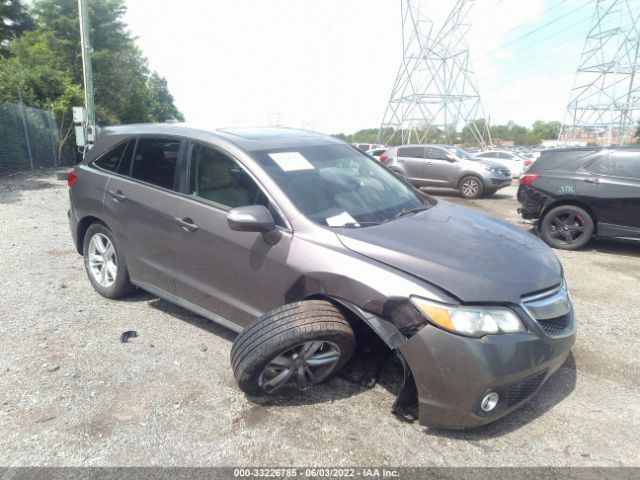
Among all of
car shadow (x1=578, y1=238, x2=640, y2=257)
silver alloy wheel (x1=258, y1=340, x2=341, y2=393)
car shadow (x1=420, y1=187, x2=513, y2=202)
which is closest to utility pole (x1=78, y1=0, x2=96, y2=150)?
car shadow (x1=420, y1=187, x2=513, y2=202)

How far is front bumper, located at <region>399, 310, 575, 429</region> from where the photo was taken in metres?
2.31

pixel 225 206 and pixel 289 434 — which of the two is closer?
pixel 289 434

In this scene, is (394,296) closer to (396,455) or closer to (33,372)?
(396,455)

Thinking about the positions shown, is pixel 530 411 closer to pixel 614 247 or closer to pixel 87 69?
pixel 614 247

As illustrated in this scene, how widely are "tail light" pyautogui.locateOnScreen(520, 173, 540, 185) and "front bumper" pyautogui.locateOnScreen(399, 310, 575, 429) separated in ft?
18.3

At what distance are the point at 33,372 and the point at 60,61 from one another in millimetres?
29888

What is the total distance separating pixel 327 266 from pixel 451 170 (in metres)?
12.7

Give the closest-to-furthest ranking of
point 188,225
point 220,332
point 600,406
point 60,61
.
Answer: point 600,406 < point 188,225 < point 220,332 < point 60,61

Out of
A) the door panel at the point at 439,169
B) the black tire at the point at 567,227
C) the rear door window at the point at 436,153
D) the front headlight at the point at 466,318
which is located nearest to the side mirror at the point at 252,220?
the front headlight at the point at 466,318

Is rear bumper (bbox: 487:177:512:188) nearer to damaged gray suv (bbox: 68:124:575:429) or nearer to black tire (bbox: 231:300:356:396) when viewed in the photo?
damaged gray suv (bbox: 68:124:575:429)

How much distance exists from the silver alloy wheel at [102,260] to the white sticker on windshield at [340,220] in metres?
2.21

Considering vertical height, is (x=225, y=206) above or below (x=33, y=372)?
above

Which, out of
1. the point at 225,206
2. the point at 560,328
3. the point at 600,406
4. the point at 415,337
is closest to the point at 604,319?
the point at 600,406

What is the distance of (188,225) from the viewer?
11.0ft
